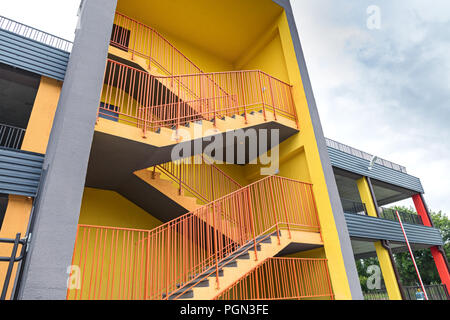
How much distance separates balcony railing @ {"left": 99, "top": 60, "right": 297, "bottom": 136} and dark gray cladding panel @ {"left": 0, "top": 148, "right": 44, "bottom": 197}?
2.21m

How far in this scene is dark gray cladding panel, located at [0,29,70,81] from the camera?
23.0 ft

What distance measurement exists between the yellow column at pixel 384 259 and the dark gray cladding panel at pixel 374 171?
72cm

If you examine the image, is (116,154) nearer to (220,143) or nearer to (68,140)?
(68,140)

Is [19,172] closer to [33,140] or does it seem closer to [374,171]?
[33,140]

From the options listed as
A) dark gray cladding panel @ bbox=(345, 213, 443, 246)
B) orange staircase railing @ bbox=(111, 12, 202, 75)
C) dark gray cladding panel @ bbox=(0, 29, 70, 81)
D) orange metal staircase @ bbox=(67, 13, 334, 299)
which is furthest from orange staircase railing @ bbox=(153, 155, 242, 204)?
dark gray cladding panel @ bbox=(345, 213, 443, 246)

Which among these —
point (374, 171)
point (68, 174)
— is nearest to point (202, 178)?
point (68, 174)

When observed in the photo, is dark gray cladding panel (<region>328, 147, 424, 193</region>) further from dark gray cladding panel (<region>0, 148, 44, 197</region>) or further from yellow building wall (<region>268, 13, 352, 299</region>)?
dark gray cladding panel (<region>0, 148, 44, 197</region>)

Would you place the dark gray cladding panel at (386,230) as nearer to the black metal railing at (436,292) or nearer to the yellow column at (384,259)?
the yellow column at (384,259)

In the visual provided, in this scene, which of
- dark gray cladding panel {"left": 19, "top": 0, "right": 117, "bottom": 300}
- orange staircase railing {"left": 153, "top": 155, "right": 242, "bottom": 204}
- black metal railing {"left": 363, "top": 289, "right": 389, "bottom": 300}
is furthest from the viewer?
black metal railing {"left": 363, "top": 289, "right": 389, "bottom": 300}

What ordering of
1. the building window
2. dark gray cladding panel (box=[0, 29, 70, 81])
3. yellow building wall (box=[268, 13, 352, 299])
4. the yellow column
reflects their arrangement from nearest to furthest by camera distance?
dark gray cladding panel (box=[0, 29, 70, 81]) < yellow building wall (box=[268, 13, 352, 299]) < the building window < the yellow column

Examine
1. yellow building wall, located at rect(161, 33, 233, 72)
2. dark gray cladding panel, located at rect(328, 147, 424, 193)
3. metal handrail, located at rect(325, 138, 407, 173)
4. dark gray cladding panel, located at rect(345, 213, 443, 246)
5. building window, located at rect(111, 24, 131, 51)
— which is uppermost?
yellow building wall, located at rect(161, 33, 233, 72)

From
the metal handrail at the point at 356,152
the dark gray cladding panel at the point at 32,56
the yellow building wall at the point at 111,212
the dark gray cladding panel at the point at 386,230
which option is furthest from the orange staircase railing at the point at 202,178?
the metal handrail at the point at 356,152

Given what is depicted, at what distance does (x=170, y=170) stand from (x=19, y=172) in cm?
432

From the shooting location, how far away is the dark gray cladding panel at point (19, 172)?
225 inches
